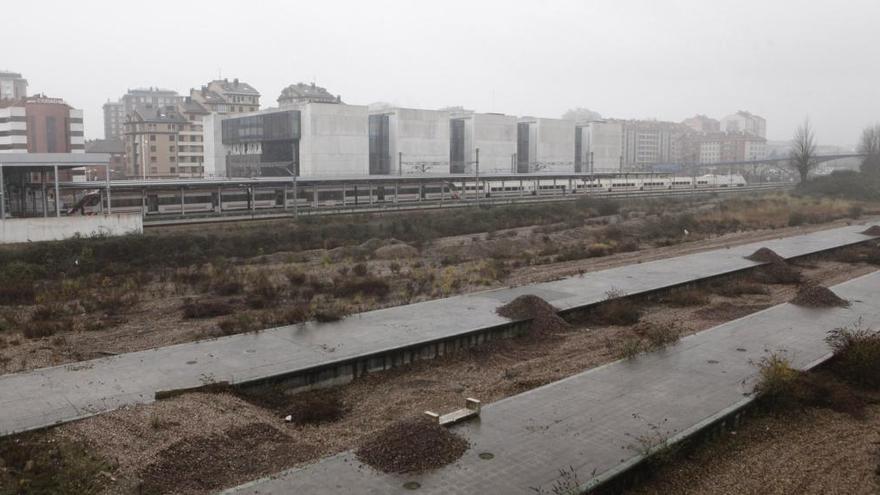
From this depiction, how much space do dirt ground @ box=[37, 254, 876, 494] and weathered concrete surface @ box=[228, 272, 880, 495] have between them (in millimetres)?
886

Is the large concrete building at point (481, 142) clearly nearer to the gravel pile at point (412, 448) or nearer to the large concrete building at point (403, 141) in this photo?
the large concrete building at point (403, 141)

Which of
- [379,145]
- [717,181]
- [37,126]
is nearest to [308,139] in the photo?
[379,145]

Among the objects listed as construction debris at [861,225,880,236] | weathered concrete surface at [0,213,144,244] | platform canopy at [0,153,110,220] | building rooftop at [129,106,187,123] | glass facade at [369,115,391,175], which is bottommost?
construction debris at [861,225,880,236]

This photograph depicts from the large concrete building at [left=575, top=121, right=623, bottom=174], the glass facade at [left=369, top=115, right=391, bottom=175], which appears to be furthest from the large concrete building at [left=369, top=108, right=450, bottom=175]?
the large concrete building at [left=575, top=121, right=623, bottom=174]

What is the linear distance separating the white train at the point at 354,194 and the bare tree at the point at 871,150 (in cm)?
1797

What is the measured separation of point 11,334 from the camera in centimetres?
1547

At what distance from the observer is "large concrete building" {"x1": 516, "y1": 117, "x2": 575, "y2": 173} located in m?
94.3

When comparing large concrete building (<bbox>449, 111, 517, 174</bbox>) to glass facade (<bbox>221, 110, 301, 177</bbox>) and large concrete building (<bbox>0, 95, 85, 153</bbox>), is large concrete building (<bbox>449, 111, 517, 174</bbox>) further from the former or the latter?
large concrete building (<bbox>0, 95, 85, 153</bbox>)

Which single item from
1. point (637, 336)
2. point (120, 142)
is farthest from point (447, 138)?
point (637, 336)

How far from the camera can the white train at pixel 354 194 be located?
43875 mm

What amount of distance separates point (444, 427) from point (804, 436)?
4.86 metres

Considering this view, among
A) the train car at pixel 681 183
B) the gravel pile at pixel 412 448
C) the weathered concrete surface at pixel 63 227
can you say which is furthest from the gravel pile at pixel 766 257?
the train car at pixel 681 183

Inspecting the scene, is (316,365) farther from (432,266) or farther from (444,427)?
(432,266)

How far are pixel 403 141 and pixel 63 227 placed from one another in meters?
51.5
